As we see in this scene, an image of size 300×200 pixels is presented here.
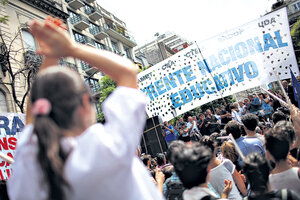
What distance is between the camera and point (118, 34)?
109ft

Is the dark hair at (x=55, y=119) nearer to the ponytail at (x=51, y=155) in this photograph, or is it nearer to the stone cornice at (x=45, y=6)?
the ponytail at (x=51, y=155)

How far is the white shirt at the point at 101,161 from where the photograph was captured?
877mm

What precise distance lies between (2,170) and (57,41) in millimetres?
5059

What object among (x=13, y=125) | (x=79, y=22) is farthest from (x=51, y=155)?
(x=79, y=22)

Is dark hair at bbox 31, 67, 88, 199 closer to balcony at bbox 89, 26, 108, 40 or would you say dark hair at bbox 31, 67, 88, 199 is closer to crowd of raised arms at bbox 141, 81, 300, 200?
crowd of raised arms at bbox 141, 81, 300, 200

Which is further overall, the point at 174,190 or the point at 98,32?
the point at 98,32

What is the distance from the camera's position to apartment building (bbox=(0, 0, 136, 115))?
14625 millimetres

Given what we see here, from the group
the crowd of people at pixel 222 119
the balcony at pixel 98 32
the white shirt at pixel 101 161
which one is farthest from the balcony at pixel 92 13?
the white shirt at pixel 101 161

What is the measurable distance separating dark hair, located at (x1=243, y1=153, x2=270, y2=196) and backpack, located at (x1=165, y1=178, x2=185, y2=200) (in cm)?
76

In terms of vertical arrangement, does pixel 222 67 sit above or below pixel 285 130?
above

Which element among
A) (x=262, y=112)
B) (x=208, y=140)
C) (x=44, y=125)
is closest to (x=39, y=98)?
(x=44, y=125)

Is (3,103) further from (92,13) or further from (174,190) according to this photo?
(92,13)

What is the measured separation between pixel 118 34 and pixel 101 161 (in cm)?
3382

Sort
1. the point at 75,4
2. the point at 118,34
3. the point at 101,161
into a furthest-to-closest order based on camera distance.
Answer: the point at 118,34 → the point at 75,4 → the point at 101,161
